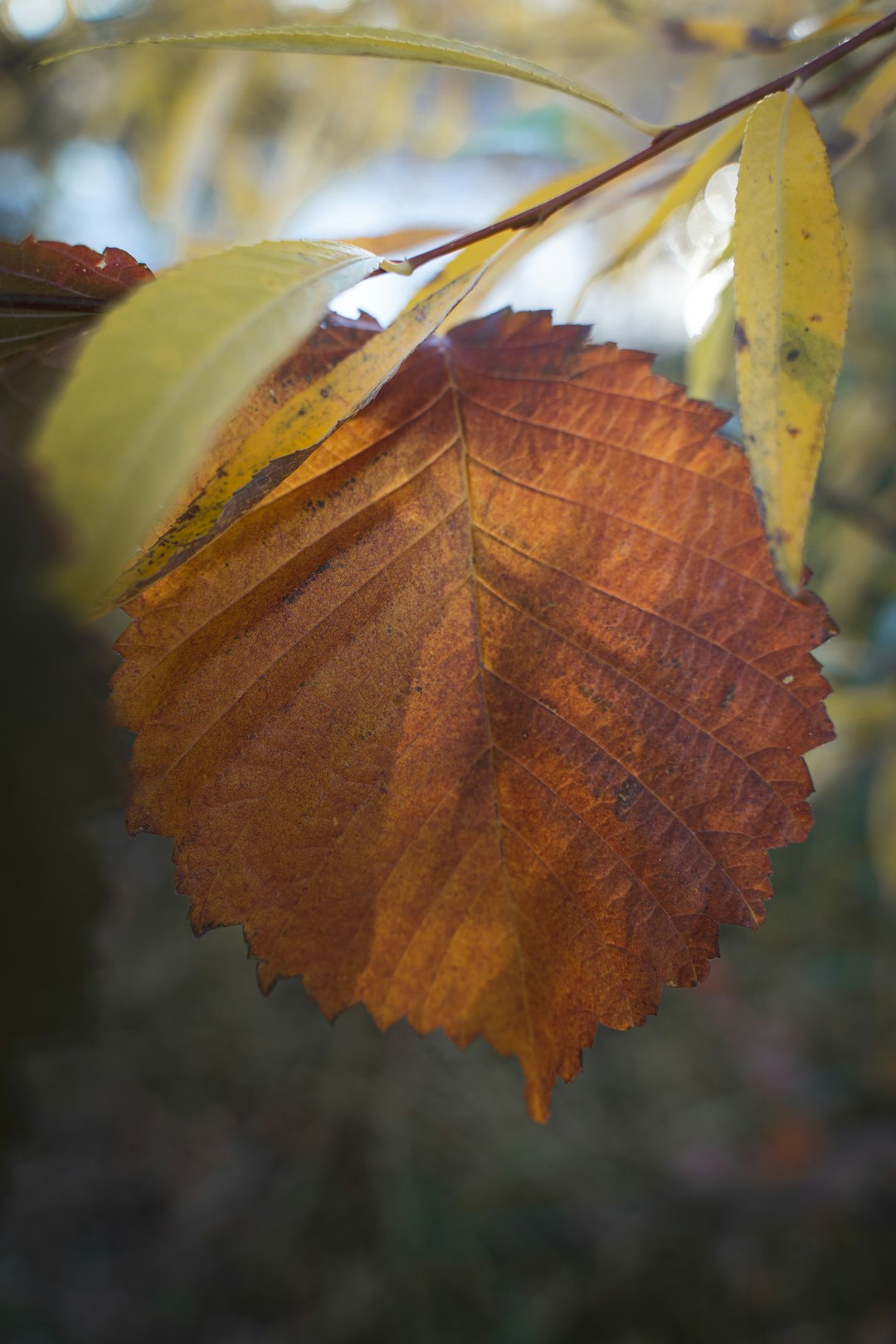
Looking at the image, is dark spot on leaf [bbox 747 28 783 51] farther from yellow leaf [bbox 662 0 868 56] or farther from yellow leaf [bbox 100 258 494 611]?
yellow leaf [bbox 100 258 494 611]

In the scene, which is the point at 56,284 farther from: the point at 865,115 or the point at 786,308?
the point at 865,115

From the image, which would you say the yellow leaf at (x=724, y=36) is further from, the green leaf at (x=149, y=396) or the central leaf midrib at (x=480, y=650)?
the green leaf at (x=149, y=396)

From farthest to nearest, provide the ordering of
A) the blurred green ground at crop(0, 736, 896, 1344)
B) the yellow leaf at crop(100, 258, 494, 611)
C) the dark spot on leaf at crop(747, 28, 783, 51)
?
the blurred green ground at crop(0, 736, 896, 1344), the dark spot on leaf at crop(747, 28, 783, 51), the yellow leaf at crop(100, 258, 494, 611)

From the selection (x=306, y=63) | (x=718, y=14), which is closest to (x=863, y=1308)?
(x=718, y=14)

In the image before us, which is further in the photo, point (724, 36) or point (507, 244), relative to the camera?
point (724, 36)

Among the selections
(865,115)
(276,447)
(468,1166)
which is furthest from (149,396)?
(468,1166)

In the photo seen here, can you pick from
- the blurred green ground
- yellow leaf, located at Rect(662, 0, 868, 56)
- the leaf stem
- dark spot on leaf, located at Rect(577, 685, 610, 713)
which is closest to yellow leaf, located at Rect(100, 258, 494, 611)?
the leaf stem

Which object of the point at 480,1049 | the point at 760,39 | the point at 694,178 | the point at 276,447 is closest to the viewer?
the point at 276,447
